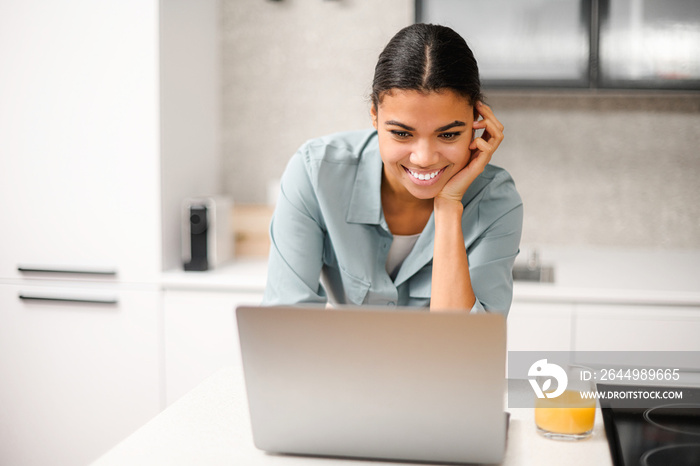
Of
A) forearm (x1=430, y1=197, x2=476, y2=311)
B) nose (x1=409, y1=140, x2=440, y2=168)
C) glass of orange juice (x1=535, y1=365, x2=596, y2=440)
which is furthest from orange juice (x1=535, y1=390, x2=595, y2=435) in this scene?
nose (x1=409, y1=140, x2=440, y2=168)

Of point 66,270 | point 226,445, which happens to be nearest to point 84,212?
point 66,270

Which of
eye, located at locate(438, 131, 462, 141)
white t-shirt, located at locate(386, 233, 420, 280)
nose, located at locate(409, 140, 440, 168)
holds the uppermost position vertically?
eye, located at locate(438, 131, 462, 141)

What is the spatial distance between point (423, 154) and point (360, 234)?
1.05 feet

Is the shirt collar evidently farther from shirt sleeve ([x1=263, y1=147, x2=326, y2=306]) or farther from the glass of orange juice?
the glass of orange juice

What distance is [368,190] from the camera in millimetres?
1572

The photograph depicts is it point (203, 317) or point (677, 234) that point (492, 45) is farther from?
Result: point (203, 317)

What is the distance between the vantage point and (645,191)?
279 centimetres

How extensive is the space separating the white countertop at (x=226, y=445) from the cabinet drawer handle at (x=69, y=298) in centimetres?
134

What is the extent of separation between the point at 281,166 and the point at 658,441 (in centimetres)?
222

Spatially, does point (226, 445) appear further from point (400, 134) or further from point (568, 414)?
point (400, 134)

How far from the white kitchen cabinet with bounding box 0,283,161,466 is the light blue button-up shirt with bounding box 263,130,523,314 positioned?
3.45 ft

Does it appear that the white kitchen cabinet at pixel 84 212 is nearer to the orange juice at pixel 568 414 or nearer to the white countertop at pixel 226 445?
the white countertop at pixel 226 445

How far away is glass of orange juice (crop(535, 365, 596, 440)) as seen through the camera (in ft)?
3.28

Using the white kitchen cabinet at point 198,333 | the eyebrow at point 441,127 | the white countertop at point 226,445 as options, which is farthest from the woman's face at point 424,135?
the white kitchen cabinet at point 198,333
